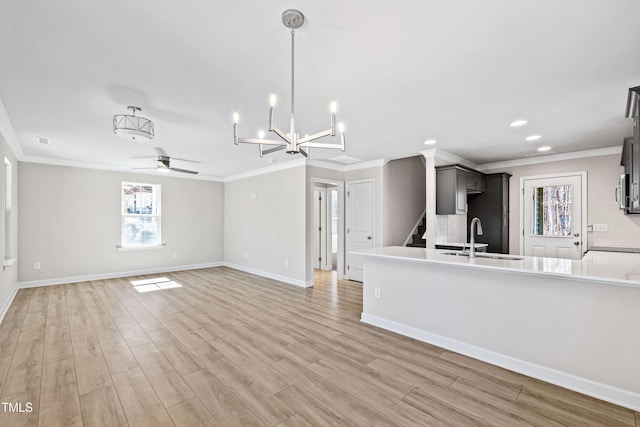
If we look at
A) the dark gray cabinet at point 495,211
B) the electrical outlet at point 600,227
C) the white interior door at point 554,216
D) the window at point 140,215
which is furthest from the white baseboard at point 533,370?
the window at point 140,215

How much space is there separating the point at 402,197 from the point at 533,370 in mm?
3917

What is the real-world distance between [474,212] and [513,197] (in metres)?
0.75

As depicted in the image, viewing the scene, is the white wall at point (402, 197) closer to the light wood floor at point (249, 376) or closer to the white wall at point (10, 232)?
the light wood floor at point (249, 376)

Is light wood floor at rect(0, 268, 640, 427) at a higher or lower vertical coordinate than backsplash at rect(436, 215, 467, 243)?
lower

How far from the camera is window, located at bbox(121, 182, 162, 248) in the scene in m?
6.54

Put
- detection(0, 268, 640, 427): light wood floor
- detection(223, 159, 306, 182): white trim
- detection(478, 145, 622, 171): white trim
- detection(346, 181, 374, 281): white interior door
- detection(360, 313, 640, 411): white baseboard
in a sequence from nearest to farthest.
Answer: detection(0, 268, 640, 427): light wood floor, detection(360, 313, 640, 411): white baseboard, detection(478, 145, 622, 171): white trim, detection(223, 159, 306, 182): white trim, detection(346, 181, 374, 281): white interior door

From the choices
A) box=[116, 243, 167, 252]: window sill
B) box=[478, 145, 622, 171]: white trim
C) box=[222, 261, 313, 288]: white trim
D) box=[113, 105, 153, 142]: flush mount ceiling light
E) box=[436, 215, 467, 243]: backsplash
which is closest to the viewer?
box=[113, 105, 153, 142]: flush mount ceiling light

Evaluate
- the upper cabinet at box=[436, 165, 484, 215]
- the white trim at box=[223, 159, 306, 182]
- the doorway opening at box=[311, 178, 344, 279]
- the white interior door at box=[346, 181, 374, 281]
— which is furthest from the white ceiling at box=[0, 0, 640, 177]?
the doorway opening at box=[311, 178, 344, 279]

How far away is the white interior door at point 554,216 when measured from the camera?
5.02 meters

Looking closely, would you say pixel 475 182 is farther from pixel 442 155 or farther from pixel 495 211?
pixel 442 155

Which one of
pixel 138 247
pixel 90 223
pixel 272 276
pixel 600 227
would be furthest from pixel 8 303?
pixel 600 227

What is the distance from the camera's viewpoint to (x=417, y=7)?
62.7 inches

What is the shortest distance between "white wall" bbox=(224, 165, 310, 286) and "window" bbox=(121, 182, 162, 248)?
67.7 inches

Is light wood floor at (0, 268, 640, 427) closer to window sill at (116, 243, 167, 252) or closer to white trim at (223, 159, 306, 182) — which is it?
window sill at (116, 243, 167, 252)
